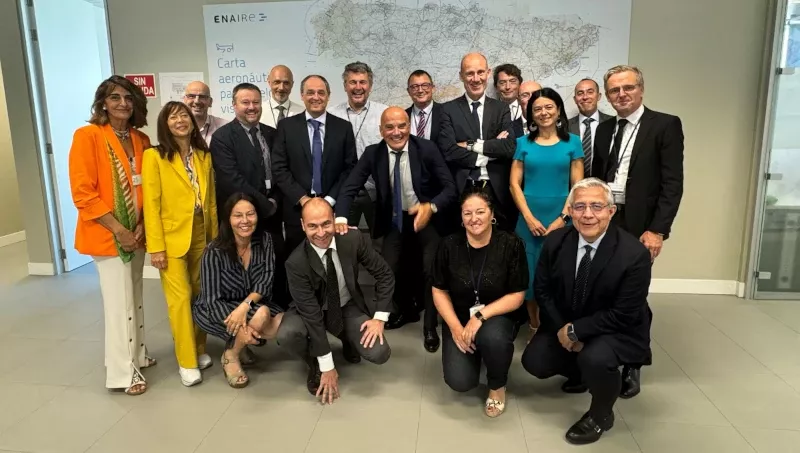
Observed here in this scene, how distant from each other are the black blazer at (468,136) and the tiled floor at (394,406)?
1088 millimetres

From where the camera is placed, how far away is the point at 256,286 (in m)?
2.81

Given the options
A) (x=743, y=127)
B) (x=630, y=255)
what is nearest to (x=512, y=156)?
(x=630, y=255)

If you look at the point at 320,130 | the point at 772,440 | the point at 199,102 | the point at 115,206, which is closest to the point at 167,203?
the point at 115,206

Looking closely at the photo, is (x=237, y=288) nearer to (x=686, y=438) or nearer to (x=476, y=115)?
(x=476, y=115)

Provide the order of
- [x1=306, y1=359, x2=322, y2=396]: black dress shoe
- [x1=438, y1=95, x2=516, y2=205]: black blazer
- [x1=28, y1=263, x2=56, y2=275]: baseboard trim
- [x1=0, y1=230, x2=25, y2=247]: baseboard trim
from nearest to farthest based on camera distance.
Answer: [x1=306, y1=359, x2=322, y2=396]: black dress shoe → [x1=438, y1=95, x2=516, y2=205]: black blazer → [x1=28, y1=263, x2=56, y2=275]: baseboard trim → [x1=0, y1=230, x2=25, y2=247]: baseboard trim

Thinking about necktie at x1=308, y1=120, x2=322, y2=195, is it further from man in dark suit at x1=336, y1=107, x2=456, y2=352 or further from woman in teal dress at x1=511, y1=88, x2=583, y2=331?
woman in teal dress at x1=511, y1=88, x2=583, y2=331

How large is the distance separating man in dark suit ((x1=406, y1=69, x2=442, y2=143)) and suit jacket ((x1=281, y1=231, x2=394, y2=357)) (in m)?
0.93

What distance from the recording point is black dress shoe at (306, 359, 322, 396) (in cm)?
271

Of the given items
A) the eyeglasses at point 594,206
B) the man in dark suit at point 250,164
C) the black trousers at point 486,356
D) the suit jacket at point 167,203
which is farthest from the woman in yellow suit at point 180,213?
the eyeglasses at point 594,206

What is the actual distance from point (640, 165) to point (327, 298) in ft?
5.81

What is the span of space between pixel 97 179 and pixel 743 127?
443 cm

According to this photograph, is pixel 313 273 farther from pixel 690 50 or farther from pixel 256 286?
pixel 690 50

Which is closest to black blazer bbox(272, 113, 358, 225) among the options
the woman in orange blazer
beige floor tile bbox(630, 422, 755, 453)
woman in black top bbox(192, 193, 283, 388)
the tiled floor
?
woman in black top bbox(192, 193, 283, 388)

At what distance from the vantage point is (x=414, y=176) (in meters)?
3.11
